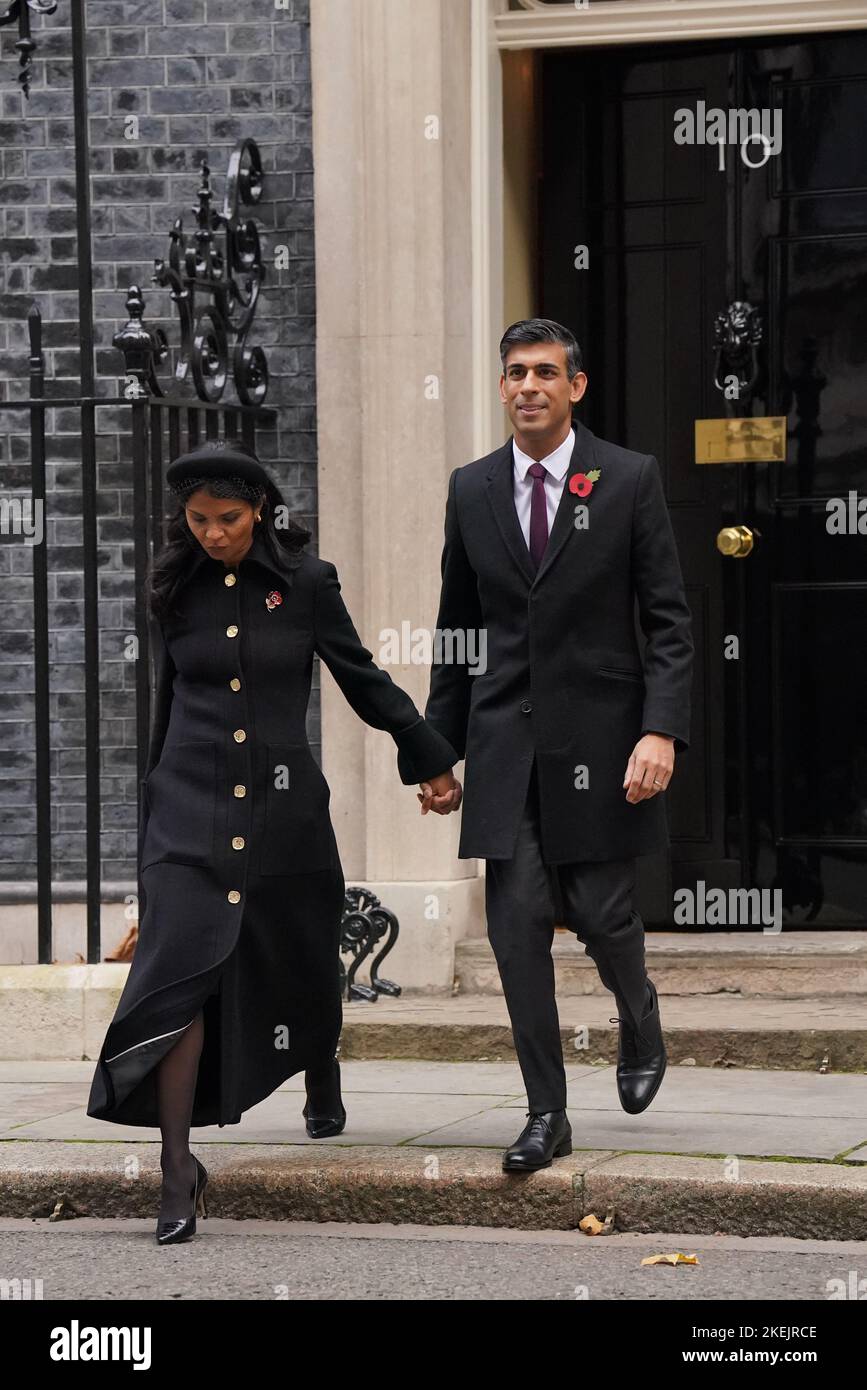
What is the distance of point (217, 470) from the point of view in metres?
5.55

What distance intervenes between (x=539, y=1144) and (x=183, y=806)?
3.79ft

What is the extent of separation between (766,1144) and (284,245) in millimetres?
3939

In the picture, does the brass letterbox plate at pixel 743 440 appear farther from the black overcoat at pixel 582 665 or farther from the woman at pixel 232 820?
the woman at pixel 232 820

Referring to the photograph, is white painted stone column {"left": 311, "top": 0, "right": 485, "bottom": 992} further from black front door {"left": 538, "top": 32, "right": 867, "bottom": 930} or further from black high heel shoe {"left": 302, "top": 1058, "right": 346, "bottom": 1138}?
black high heel shoe {"left": 302, "top": 1058, "right": 346, "bottom": 1138}

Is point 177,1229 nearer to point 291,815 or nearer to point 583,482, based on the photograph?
point 291,815

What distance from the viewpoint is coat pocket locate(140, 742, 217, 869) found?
18.4 feet

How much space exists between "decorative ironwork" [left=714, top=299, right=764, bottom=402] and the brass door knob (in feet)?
1.48

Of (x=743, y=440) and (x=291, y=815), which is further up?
(x=743, y=440)

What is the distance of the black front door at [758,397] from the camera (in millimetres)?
8156

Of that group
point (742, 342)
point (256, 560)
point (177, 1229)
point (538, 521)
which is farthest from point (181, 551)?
point (742, 342)

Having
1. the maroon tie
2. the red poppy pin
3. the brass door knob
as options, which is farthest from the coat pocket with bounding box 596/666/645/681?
the brass door knob

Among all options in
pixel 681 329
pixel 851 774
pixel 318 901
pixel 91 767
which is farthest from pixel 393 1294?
pixel 681 329

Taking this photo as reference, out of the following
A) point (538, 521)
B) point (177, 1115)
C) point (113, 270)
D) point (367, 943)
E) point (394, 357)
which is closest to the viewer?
point (177, 1115)

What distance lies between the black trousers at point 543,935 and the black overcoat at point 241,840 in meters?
0.32
